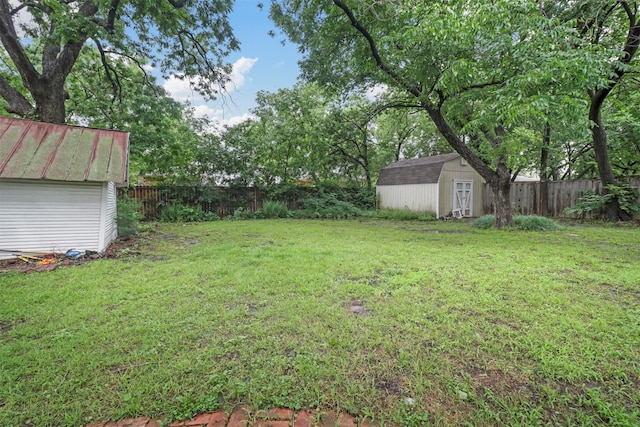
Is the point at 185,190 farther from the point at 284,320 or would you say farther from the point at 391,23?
the point at 284,320

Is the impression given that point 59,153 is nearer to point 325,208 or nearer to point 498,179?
point 325,208

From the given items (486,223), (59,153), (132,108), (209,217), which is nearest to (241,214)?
(209,217)

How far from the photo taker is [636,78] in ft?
25.6

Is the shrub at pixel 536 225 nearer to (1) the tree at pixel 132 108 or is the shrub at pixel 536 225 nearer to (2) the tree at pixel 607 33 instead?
(2) the tree at pixel 607 33

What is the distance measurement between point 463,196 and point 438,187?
70.0 inches

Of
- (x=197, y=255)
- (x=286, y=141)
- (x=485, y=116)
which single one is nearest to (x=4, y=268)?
(x=197, y=255)

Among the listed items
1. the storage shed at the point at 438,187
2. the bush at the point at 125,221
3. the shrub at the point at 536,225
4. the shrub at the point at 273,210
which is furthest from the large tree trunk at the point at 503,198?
the bush at the point at 125,221

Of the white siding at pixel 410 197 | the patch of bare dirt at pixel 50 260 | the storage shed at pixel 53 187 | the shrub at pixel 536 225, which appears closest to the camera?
the patch of bare dirt at pixel 50 260

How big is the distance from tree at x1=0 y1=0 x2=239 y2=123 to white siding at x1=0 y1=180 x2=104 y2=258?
287 centimetres

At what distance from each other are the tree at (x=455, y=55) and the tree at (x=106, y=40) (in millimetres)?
2148

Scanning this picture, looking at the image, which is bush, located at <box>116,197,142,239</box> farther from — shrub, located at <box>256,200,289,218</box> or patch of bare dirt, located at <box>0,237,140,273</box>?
shrub, located at <box>256,200,289,218</box>

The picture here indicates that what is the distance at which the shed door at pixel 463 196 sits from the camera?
12.5 m

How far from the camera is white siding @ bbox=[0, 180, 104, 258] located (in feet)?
14.7

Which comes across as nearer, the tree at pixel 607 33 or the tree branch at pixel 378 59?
the tree branch at pixel 378 59
